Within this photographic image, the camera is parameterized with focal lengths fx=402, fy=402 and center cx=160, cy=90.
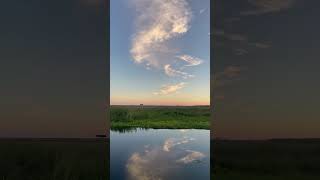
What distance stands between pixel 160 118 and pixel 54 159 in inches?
943

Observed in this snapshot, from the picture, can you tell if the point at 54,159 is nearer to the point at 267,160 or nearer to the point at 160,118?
the point at 267,160

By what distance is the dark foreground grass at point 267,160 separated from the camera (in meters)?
11.2

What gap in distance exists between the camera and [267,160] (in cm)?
1284

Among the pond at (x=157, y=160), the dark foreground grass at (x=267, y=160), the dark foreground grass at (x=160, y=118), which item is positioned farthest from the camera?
the dark foreground grass at (x=160, y=118)

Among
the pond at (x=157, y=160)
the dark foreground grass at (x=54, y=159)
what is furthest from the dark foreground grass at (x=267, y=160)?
the dark foreground grass at (x=54, y=159)

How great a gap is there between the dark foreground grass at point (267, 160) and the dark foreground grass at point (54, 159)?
11.7 feet

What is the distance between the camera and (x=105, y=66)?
10031mm

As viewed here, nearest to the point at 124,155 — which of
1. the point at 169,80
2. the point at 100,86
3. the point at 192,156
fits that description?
the point at 192,156

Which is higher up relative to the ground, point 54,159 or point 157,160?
point 54,159

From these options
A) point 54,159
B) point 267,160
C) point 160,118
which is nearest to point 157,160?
point 267,160

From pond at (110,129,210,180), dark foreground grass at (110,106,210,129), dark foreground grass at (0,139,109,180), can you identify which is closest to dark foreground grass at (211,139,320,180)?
pond at (110,129,210,180)

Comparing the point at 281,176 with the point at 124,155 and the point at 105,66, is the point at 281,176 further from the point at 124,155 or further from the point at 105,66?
the point at 124,155

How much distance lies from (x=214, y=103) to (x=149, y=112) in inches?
936

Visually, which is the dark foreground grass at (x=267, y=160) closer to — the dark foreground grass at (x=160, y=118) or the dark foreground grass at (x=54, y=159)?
the dark foreground grass at (x=54, y=159)
